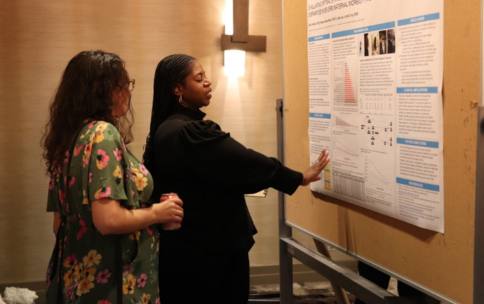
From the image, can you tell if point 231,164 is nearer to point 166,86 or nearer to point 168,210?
point 168,210

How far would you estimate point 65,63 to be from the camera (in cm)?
370

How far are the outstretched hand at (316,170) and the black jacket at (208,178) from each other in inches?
1.0

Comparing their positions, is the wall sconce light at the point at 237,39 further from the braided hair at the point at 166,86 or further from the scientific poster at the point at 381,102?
the scientific poster at the point at 381,102

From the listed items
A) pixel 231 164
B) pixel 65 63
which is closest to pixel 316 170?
pixel 231 164

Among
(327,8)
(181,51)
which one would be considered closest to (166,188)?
(327,8)

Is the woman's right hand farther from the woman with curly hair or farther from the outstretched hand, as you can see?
the outstretched hand

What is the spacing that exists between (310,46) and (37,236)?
103 inches

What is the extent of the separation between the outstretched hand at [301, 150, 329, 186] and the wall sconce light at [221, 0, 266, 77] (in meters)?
2.11

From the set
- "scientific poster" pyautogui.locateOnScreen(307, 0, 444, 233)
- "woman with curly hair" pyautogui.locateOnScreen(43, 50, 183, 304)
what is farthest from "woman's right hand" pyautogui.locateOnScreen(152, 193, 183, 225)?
"scientific poster" pyautogui.locateOnScreen(307, 0, 444, 233)

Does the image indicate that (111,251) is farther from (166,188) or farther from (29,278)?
(29,278)

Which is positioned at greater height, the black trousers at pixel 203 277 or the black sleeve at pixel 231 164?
the black sleeve at pixel 231 164

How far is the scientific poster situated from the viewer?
1282mm

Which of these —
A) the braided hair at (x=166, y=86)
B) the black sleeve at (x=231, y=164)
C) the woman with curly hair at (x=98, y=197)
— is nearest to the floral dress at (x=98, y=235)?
the woman with curly hair at (x=98, y=197)

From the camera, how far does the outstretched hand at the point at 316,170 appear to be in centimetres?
179
